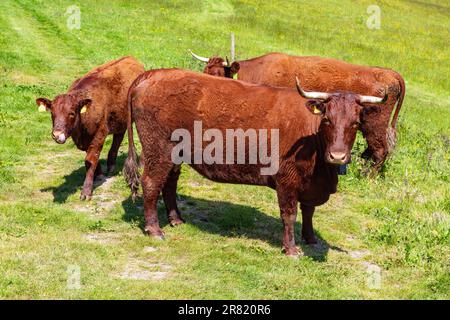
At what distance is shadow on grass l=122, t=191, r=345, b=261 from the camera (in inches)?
408

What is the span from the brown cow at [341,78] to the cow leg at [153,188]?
5.32 metres

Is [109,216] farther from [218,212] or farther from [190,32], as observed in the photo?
[190,32]

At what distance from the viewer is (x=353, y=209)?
1227 centimetres

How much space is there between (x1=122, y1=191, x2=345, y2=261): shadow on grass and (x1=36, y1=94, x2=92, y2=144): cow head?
5.83 feet

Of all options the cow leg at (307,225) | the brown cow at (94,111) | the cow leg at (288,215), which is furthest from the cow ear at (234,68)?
the cow leg at (288,215)

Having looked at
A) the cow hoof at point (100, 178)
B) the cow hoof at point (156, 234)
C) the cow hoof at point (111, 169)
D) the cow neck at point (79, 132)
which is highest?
the cow neck at point (79, 132)

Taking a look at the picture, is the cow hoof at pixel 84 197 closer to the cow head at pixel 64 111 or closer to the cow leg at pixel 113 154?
the cow head at pixel 64 111

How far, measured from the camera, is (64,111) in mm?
11422

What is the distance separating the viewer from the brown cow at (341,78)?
14.1 meters

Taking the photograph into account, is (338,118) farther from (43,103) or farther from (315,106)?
(43,103)

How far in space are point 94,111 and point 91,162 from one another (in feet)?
3.42

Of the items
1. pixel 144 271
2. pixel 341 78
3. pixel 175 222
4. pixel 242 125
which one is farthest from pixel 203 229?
pixel 341 78
